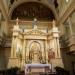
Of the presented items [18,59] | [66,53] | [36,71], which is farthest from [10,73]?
[66,53]

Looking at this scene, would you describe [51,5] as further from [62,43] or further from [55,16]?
[62,43]

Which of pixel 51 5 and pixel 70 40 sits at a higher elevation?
pixel 51 5

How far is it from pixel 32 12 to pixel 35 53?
19.1 feet

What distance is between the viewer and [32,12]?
58.1 feet

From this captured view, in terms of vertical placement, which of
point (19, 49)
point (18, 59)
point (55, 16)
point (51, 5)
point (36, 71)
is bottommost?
point (36, 71)

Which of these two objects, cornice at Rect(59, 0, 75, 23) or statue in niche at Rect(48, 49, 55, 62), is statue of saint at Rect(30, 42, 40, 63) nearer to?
statue in niche at Rect(48, 49, 55, 62)

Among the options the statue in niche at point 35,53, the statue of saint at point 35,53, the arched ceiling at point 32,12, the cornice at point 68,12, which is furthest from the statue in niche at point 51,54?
the arched ceiling at point 32,12

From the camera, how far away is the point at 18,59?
1295 centimetres

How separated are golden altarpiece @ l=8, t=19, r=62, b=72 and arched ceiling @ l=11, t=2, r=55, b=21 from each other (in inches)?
134

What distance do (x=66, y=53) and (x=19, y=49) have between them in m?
4.43

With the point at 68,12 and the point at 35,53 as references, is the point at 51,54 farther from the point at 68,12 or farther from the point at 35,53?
the point at 68,12

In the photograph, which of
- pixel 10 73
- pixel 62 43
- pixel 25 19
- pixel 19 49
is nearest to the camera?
pixel 10 73

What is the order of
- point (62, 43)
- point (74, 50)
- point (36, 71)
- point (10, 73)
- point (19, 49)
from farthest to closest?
point (62, 43) < point (19, 49) < point (74, 50) < point (36, 71) < point (10, 73)

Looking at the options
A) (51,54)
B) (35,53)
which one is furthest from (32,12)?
(51,54)
